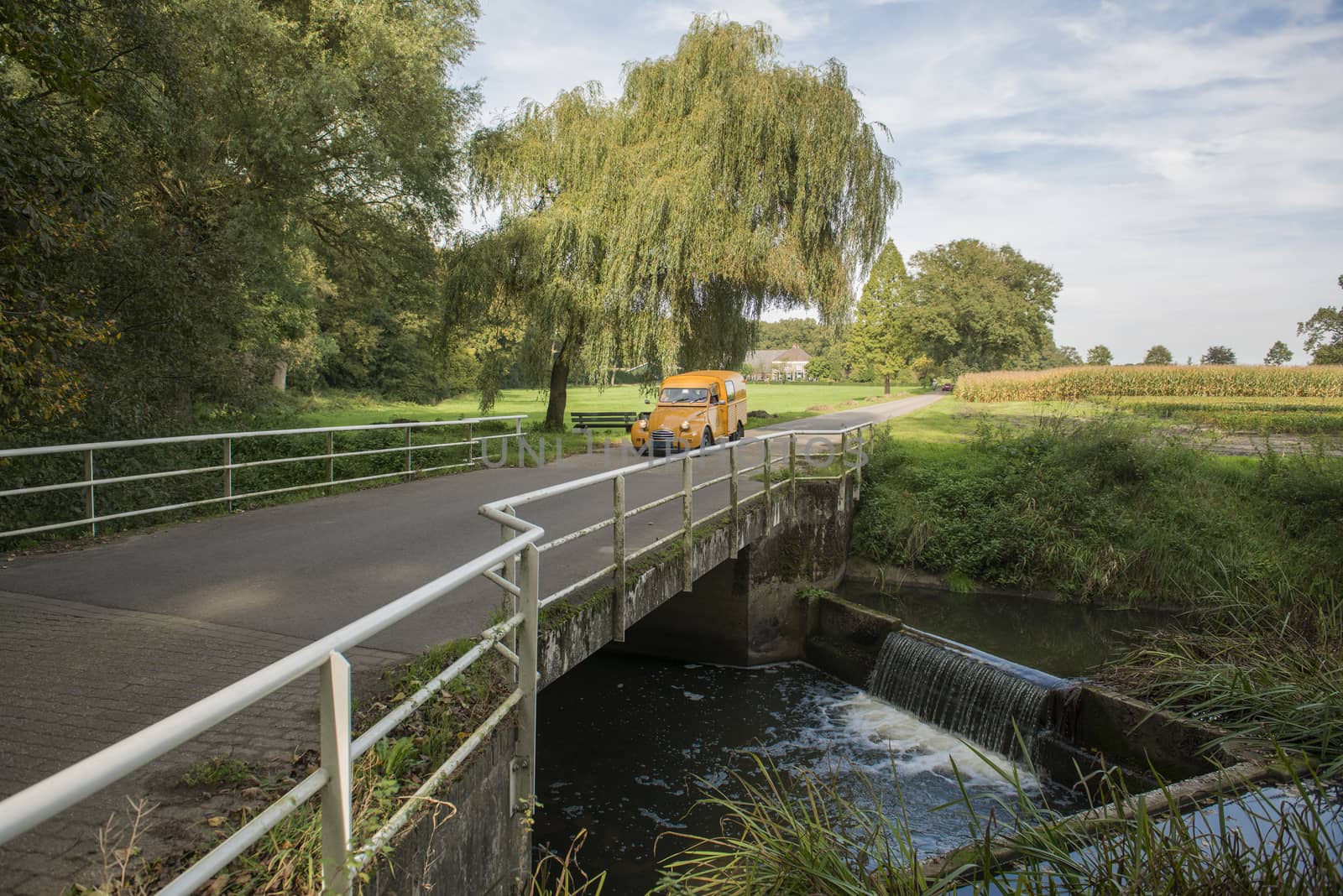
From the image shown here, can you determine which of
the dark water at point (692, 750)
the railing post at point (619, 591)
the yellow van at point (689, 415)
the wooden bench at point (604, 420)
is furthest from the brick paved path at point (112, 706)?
the wooden bench at point (604, 420)

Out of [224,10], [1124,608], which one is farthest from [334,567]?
[1124,608]

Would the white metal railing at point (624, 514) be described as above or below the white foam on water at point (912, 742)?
above

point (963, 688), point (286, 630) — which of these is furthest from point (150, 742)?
point (963, 688)

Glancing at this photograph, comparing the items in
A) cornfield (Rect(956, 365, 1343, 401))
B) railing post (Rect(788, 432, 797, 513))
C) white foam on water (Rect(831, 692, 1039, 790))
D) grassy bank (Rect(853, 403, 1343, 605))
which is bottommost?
white foam on water (Rect(831, 692, 1039, 790))

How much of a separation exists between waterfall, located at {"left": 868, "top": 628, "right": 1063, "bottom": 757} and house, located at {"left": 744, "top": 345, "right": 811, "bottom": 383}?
117 metres

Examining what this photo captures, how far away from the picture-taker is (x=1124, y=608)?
47.8 feet

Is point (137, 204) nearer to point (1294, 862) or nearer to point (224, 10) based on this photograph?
point (224, 10)

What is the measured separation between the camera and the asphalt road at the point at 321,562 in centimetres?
574

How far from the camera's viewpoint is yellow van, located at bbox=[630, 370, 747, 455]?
16.5m

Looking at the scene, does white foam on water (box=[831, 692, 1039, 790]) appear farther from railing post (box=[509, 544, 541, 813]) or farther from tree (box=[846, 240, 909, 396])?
tree (box=[846, 240, 909, 396])

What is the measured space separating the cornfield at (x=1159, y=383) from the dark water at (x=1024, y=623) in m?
26.6

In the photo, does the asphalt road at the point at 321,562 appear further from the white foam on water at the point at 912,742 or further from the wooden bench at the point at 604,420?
the wooden bench at the point at 604,420

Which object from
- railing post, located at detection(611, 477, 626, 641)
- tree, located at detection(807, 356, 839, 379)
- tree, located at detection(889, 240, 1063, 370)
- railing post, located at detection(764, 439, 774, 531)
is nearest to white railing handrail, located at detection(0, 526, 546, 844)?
railing post, located at detection(611, 477, 626, 641)

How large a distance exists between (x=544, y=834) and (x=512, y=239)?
606 inches
